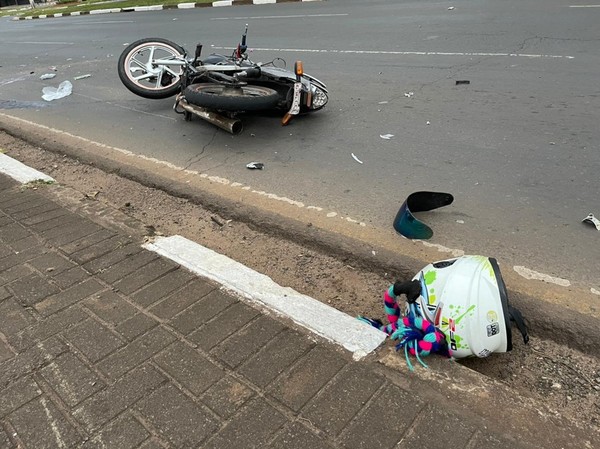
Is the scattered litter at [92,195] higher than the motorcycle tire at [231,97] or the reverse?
the reverse

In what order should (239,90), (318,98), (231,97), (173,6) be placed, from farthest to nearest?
1. (173,6)
2. (318,98)
3. (239,90)
4. (231,97)

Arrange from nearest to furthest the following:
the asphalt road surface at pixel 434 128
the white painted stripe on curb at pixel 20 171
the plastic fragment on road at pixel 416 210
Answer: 1. the plastic fragment on road at pixel 416 210
2. the asphalt road surface at pixel 434 128
3. the white painted stripe on curb at pixel 20 171

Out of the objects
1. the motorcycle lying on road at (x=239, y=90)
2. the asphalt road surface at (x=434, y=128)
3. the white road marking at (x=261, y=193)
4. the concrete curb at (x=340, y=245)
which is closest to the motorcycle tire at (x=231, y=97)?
the motorcycle lying on road at (x=239, y=90)

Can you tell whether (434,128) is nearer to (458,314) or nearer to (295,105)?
(295,105)

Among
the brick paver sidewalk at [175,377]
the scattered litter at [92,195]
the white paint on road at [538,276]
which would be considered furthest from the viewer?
the scattered litter at [92,195]

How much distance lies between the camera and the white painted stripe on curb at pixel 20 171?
185 inches

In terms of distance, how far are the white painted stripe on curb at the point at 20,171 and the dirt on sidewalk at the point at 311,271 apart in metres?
0.17

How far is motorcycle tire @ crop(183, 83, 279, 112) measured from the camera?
5082mm

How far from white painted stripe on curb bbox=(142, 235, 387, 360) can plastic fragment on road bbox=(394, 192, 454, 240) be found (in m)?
0.97

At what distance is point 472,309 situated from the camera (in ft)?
7.39

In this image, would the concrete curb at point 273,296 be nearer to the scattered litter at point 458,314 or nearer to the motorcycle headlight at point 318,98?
the scattered litter at point 458,314

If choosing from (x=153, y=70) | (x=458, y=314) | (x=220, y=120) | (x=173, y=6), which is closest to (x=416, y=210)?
(x=458, y=314)

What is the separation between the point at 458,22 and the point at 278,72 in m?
6.79

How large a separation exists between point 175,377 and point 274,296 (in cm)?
72
